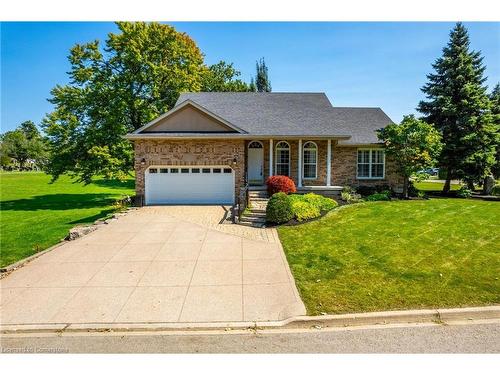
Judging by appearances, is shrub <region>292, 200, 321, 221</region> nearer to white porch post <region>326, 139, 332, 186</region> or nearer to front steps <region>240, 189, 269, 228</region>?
front steps <region>240, 189, 269, 228</region>

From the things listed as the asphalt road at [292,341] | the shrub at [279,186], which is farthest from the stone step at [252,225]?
the asphalt road at [292,341]

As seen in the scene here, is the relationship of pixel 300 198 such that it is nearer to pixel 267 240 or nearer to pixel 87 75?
pixel 267 240

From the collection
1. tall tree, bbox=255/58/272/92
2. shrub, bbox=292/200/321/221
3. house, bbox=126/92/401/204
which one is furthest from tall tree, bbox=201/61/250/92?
shrub, bbox=292/200/321/221

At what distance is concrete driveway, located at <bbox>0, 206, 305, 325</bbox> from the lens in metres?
5.66

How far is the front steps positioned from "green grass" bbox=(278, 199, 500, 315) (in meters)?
1.53

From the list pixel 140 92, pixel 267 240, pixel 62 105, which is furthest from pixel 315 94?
pixel 62 105

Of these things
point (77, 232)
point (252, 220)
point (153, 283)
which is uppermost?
point (252, 220)

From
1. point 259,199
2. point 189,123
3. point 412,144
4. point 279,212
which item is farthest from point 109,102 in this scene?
point 412,144

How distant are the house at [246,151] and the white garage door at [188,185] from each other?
54 mm

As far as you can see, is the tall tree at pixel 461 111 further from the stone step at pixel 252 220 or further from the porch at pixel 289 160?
the stone step at pixel 252 220

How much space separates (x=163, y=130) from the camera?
17.3 meters

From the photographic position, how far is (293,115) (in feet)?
65.7

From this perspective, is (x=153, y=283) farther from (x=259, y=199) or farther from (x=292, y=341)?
(x=259, y=199)

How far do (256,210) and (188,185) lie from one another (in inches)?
202
